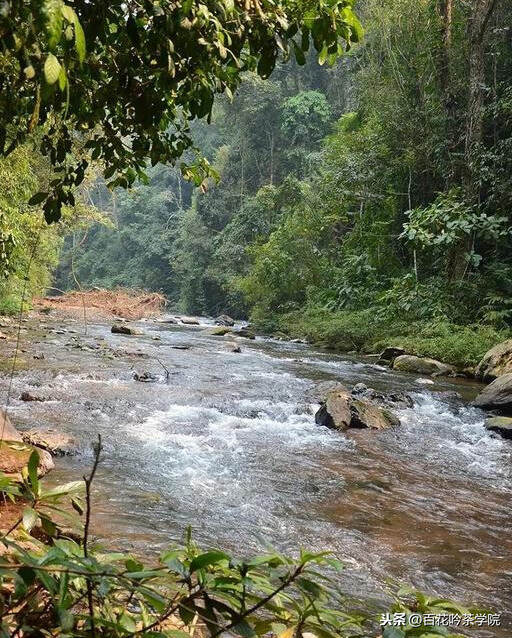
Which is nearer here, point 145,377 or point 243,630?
point 243,630

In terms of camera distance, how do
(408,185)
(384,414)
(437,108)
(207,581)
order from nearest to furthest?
1. (207,581)
2. (384,414)
3. (437,108)
4. (408,185)

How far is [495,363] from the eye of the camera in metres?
10.2

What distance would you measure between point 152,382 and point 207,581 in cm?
754

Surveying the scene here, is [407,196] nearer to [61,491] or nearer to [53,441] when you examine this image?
[53,441]

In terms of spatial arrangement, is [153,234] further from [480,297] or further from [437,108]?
[480,297]

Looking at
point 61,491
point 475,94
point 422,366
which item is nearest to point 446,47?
point 475,94

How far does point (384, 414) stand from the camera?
22.6 ft

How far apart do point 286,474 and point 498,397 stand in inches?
182

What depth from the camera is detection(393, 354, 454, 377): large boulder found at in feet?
37.2

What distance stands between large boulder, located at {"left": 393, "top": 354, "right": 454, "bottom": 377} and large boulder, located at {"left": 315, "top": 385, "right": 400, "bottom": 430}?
478 centimetres

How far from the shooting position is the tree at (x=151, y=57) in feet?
5.44

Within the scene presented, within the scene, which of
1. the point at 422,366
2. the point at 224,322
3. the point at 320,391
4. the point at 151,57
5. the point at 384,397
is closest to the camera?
the point at 151,57

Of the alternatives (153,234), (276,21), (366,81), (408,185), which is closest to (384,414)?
(276,21)

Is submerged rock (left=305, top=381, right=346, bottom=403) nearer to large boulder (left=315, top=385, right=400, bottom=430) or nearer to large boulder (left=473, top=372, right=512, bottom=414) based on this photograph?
large boulder (left=315, top=385, right=400, bottom=430)
